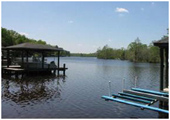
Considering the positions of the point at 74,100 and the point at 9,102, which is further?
the point at 74,100

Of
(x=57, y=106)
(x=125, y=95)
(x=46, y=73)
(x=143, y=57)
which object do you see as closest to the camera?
(x=125, y=95)

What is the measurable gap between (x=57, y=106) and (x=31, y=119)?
2301 millimetres

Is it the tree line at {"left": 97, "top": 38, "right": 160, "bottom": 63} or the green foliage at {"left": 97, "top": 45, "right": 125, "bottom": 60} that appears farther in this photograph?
the green foliage at {"left": 97, "top": 45, "right": 125, "bottom": 60}

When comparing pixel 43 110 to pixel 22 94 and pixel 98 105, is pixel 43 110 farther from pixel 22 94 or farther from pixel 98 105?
pixel 22 94

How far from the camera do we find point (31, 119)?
8.56m

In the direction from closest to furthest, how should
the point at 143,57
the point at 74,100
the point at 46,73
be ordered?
1. the point at 74,100
2. the point at 46,73
3. the point at 143,57

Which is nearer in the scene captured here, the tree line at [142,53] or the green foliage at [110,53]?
the tree line at [142,53]

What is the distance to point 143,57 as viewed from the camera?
3812 inches

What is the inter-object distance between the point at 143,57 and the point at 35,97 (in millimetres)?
89421

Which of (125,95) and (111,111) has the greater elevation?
(125,95)

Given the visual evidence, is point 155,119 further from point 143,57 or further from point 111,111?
point 143,57

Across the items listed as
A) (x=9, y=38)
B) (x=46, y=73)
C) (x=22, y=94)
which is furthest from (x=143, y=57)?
(x=22, y=94)

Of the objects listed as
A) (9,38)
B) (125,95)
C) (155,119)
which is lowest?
(155,119)

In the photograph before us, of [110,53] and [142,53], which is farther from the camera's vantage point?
[110,53]
